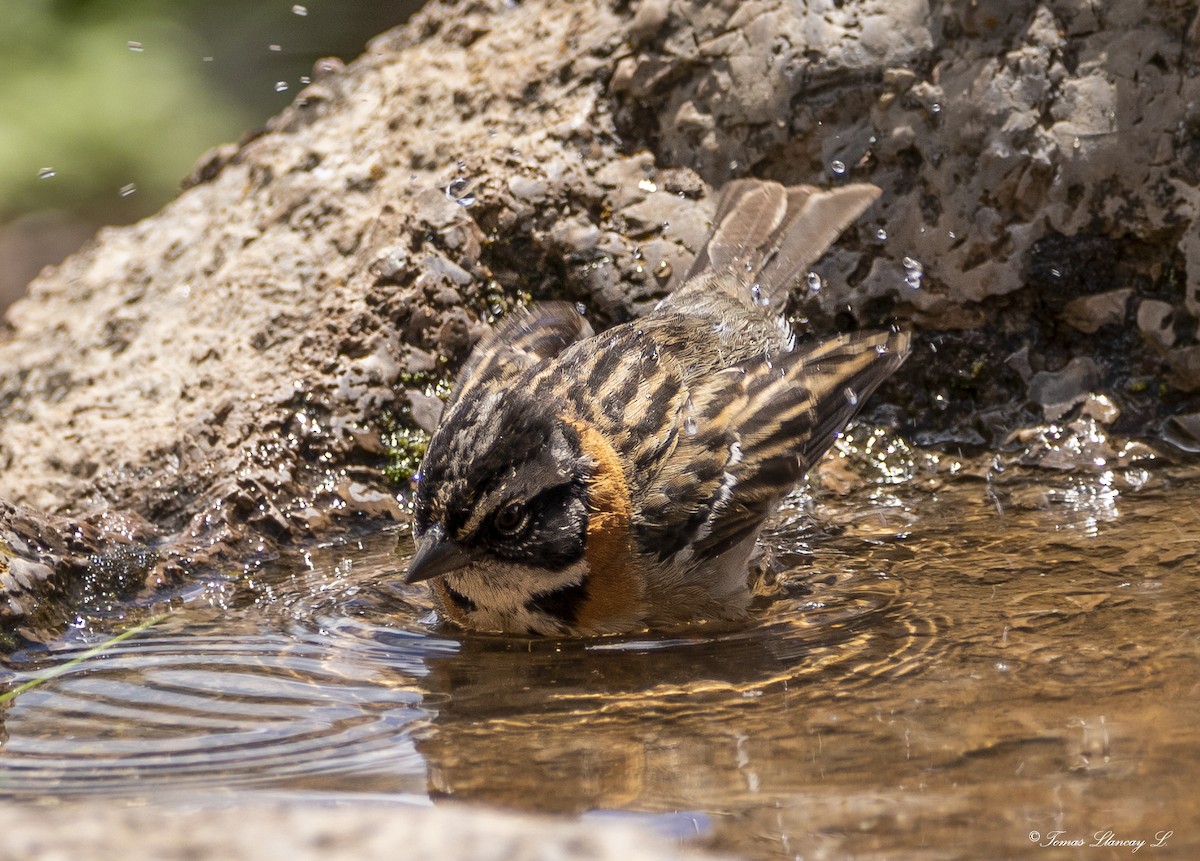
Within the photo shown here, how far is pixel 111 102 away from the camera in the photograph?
12.2 metres

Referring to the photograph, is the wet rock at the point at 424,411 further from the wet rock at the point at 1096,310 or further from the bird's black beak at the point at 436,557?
the wet rock at the point at 1096,310

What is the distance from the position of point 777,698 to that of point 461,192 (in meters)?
3.25

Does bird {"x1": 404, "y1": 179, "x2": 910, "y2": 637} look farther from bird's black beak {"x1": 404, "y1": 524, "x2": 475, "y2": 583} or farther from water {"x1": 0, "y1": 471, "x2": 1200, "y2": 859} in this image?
water {"x1": 0, "y1": 471, "x2": 1200, "y2": 859}

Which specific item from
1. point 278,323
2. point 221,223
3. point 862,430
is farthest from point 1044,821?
point 221,223

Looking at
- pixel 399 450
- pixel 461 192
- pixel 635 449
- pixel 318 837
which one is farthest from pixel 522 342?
pixel 318 837

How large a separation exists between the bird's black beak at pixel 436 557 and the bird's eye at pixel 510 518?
0.14 meters

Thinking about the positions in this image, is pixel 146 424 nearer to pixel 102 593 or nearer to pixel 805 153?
pixel 102 593

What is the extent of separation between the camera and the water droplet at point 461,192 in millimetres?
6285

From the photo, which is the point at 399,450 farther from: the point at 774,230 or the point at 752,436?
the point at 774,230

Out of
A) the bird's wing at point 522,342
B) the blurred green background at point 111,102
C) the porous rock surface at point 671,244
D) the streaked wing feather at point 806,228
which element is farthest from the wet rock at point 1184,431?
the blurred green background at point 111,102

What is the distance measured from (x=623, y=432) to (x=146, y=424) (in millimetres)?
2477

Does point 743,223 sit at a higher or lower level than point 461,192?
lower

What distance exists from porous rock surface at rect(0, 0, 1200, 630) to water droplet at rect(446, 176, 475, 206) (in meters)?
0.02

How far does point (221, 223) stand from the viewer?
7.08 meters
